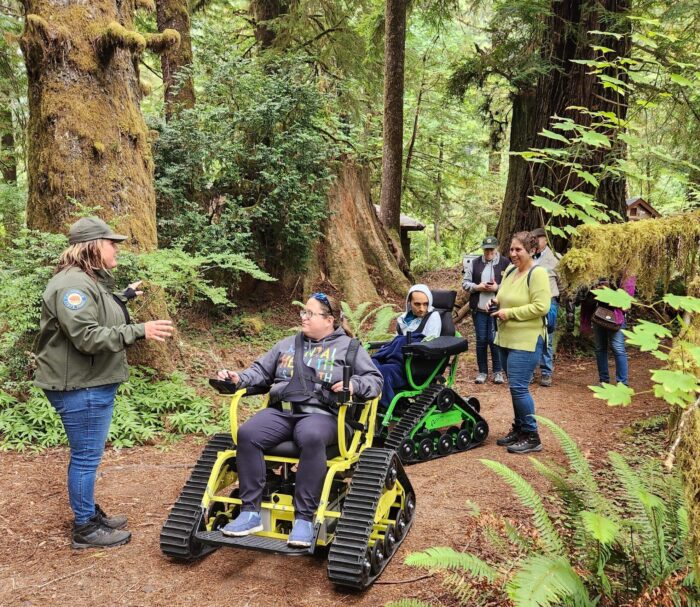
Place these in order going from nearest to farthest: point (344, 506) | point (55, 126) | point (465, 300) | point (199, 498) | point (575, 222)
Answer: point (344, 506), point (199, 498), point (55, 126), point (575, 222), point (465, 300)

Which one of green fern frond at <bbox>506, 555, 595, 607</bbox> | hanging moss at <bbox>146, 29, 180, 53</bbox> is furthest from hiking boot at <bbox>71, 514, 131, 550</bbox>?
hanging moss at <bbox>146, 29, 180, 53</bbox>

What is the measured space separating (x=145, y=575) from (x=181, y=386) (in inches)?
138

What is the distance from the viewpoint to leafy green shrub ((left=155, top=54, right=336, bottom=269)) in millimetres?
9859

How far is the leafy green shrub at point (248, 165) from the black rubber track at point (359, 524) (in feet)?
21.0

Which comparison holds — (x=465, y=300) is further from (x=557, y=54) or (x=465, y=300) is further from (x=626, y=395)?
(x=626, y=395)

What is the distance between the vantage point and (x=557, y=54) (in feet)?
32.4

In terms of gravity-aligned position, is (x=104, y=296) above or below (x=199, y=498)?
above

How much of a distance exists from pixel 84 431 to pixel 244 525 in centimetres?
129

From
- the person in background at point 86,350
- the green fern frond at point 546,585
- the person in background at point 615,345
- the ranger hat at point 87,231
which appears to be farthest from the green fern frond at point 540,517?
the person in background at point 615,345

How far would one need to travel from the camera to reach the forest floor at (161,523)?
138 inches

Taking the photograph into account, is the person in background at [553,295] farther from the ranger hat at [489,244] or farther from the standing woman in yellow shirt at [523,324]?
the standing woman in yellow shirt at [523,324]

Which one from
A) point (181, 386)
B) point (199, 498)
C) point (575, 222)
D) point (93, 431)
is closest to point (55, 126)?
point (181, 386)

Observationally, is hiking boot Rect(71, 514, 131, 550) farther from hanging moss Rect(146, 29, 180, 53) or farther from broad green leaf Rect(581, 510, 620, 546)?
hanging moss Rect(146, 29, 180, 53)

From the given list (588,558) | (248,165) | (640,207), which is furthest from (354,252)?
(640,207)
